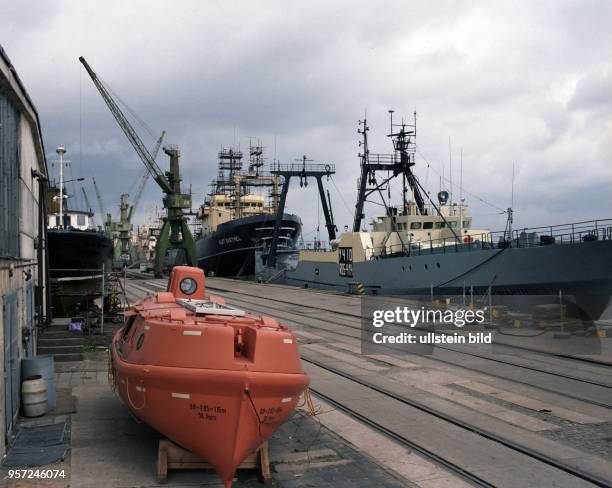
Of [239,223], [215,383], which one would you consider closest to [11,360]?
[215,383]

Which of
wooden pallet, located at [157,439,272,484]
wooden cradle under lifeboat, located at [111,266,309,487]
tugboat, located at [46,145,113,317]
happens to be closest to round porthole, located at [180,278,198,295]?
wooden cradle under lifeboat, located at [111,266,309,487]

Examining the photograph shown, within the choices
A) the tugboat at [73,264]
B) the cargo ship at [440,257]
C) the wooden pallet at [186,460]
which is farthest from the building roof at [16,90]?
the cargo ship at [440,257]

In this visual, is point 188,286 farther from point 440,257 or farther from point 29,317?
point 440,257

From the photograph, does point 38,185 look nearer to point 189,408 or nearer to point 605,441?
point 189,408

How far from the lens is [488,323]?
2314cm

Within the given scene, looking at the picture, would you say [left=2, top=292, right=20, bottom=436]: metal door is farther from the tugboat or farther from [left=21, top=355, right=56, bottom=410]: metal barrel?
the tugboat

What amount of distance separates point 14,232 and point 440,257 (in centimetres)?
2255

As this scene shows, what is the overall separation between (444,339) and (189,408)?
14139mm

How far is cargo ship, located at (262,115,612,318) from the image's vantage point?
916 inches

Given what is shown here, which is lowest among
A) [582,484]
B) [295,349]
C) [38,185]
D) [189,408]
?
[582,484]

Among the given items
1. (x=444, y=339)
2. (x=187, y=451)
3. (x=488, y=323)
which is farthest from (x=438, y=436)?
(x=488, y=323)

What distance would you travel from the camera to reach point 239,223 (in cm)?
6059

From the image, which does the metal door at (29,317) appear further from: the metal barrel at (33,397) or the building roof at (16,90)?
the building roof at (16,90)

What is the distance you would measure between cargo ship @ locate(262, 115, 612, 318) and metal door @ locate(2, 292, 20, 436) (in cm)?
1962
